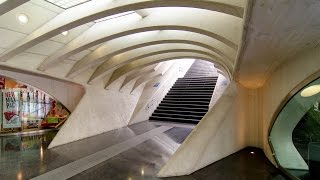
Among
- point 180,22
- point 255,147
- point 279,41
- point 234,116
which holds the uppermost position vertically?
point 180,22

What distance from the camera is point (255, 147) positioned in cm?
824

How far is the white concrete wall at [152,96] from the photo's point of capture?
16.3m

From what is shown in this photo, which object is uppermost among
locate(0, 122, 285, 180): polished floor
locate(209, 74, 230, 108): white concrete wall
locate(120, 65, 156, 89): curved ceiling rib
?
locate(120, 65, 156, 89): curved ceiling rib

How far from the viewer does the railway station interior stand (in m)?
4.03

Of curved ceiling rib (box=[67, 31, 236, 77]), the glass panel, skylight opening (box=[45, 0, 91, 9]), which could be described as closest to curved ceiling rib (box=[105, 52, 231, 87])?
curved ceiling rib (box=[67, 31, 236, 77])

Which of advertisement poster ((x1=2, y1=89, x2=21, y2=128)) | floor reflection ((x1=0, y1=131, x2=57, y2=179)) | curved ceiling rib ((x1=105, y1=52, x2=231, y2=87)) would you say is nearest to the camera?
floor reflection ((x1=0, y1=131, x2=57, y2=179))

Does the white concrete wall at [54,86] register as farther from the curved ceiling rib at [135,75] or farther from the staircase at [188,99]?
the staircase at [188,99]

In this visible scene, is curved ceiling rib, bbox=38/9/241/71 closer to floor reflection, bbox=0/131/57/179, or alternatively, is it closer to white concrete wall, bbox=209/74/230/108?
floor reflection, bbox=0/131/57/179

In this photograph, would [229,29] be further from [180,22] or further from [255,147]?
[255,147]

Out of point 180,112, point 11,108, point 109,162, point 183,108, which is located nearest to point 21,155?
point 109,162

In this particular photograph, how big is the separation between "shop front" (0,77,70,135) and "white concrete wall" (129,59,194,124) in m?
4.73

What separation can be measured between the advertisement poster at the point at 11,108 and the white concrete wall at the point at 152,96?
6.56 meters

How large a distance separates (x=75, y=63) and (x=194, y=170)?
Answer: 6.91 meters

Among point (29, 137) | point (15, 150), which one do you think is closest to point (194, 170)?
point (15, 150)
